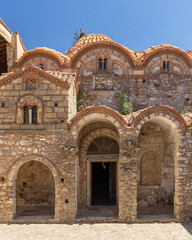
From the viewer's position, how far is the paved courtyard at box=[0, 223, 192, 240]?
6703 millimetres

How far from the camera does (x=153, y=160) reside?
395 inches

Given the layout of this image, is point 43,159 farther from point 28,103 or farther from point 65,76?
point 65,76

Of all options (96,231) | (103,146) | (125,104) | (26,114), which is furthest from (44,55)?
Result: (96,231)

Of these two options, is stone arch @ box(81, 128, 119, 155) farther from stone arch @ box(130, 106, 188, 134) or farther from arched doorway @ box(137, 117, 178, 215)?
stone arch @ box(130, 106, 188, 134)

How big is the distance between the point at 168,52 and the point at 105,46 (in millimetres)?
3469

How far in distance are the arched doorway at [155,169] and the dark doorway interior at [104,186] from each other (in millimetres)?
1679

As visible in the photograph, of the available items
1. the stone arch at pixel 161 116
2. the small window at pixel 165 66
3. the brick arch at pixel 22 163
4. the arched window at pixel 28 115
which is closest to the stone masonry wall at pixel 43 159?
the brick arch at pixel 22 163

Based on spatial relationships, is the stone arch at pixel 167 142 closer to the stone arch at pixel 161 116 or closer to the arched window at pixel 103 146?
the stone arch at pixel 161 116

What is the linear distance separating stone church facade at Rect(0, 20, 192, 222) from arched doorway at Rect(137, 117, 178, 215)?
0.05m

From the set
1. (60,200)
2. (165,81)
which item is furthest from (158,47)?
(60,200)

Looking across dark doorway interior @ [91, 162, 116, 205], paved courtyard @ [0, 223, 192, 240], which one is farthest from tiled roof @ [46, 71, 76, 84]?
paved courtyard @ [0, 223, 192, 240]

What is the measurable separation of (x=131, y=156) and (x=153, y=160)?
262 cm

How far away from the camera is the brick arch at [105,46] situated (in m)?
10.6

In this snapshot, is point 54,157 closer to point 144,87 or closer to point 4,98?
point 4,98
